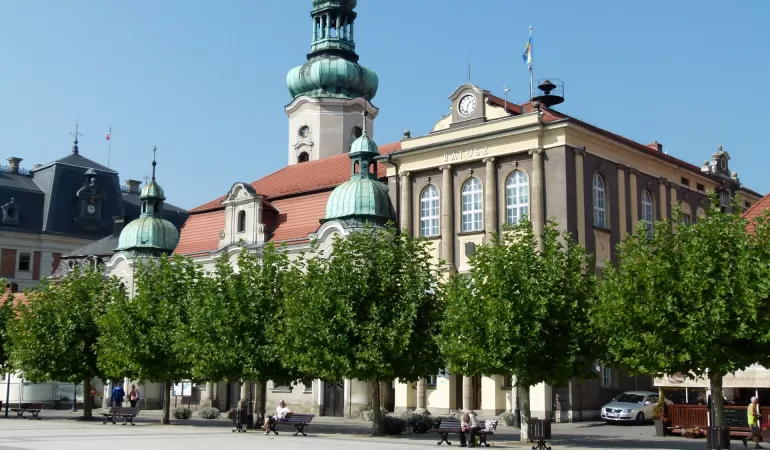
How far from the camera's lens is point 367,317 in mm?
31969

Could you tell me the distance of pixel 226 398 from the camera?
50688 mm

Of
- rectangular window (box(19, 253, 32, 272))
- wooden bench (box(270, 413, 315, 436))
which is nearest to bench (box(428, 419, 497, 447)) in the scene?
wooden bench (box(270, 413, 315, 436))

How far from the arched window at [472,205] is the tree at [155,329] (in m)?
11.8

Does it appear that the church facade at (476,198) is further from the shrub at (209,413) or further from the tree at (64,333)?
the tree at (64,333)

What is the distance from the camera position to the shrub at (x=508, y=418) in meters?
37.3

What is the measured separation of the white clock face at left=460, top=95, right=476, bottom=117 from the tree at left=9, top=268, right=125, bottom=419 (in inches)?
652

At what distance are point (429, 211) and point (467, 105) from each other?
5035mm

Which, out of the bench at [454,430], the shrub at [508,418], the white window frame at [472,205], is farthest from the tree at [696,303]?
the white window frame at [472,205]

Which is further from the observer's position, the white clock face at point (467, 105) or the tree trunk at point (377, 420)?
the white clock face at point (467, 105)

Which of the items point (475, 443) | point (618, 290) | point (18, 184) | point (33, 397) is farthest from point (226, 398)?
point (18, 184)

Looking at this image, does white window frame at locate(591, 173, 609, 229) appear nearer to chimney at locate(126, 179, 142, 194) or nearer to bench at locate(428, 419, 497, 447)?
bench at locate(428, 419, 497, 447)

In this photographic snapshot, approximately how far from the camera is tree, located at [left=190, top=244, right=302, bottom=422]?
112ft

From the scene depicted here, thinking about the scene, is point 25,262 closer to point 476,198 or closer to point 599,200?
point 476,198

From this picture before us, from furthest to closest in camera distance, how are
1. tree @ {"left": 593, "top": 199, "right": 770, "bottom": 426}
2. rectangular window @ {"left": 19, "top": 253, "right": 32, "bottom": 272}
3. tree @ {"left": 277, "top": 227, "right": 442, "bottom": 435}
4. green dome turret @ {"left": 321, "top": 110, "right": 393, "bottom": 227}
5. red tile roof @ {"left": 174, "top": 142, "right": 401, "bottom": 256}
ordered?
rectangular window @ {"left": 19, "top": 253, "right": 32, "bottom": 272}
red tile roof @ {"left": 174, "top": 142, "right": 401, "bottom": 256}
green dome turret @ {"left": 321, "top": 110, "right": 393, "bottom": 227}
tree @ {"left": 277, "top": 227, "right": 442, "bottom": 435}
tree @ {"left": 593, "top": 199, "right": 770, "bottom": 426}
